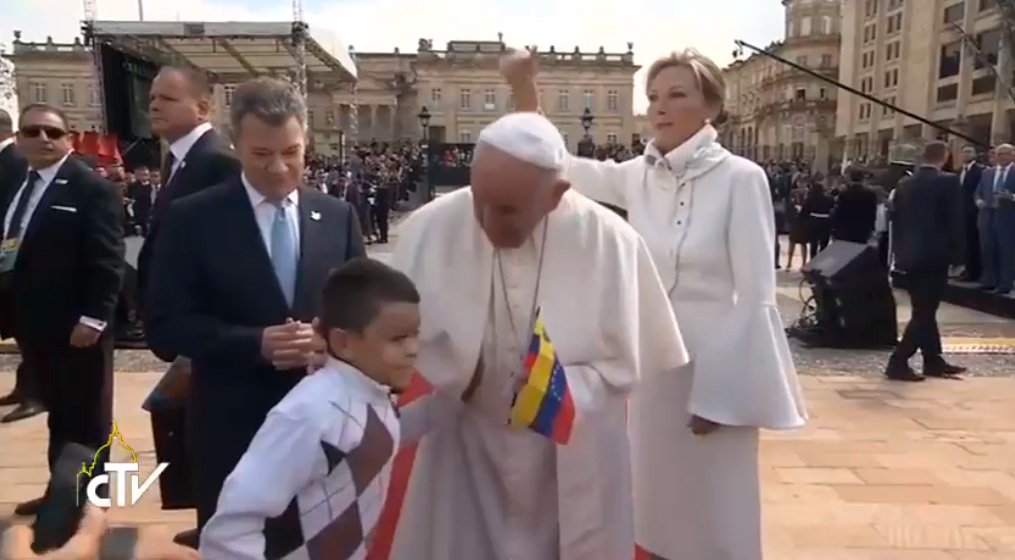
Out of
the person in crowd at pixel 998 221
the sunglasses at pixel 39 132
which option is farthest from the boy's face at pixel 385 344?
the person in crowd at pixel 998 221

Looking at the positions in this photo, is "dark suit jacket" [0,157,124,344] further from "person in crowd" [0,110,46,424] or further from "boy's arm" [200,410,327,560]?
"boy's arm" [200,410,327,560]

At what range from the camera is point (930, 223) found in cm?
659

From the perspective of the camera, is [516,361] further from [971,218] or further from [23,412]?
[971,218]

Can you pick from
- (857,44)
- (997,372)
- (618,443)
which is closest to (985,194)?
(997,372)

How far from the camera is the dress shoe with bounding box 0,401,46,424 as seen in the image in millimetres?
5291

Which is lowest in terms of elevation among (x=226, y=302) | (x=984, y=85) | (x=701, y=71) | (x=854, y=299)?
(x=854, y=299)

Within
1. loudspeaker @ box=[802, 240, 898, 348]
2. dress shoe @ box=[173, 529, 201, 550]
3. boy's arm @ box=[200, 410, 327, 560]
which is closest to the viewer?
boy's arm @ box=[200, 410, 327, 560]

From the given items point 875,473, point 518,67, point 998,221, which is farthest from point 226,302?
point 998,221

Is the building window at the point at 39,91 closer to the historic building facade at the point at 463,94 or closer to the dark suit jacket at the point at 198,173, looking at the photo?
the historic building facade at the point at 463,94

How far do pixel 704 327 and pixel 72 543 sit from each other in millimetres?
1783

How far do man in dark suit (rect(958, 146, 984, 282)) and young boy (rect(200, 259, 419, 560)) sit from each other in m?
10.8

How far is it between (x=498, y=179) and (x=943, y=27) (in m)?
56.8

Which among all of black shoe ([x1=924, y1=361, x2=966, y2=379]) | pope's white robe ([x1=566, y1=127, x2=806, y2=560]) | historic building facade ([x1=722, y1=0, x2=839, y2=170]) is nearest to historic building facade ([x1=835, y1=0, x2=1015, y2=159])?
historic building facade ([x1=722, y1=0, x2=839, y2=170])

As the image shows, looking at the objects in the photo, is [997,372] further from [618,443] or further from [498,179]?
[498,179]
